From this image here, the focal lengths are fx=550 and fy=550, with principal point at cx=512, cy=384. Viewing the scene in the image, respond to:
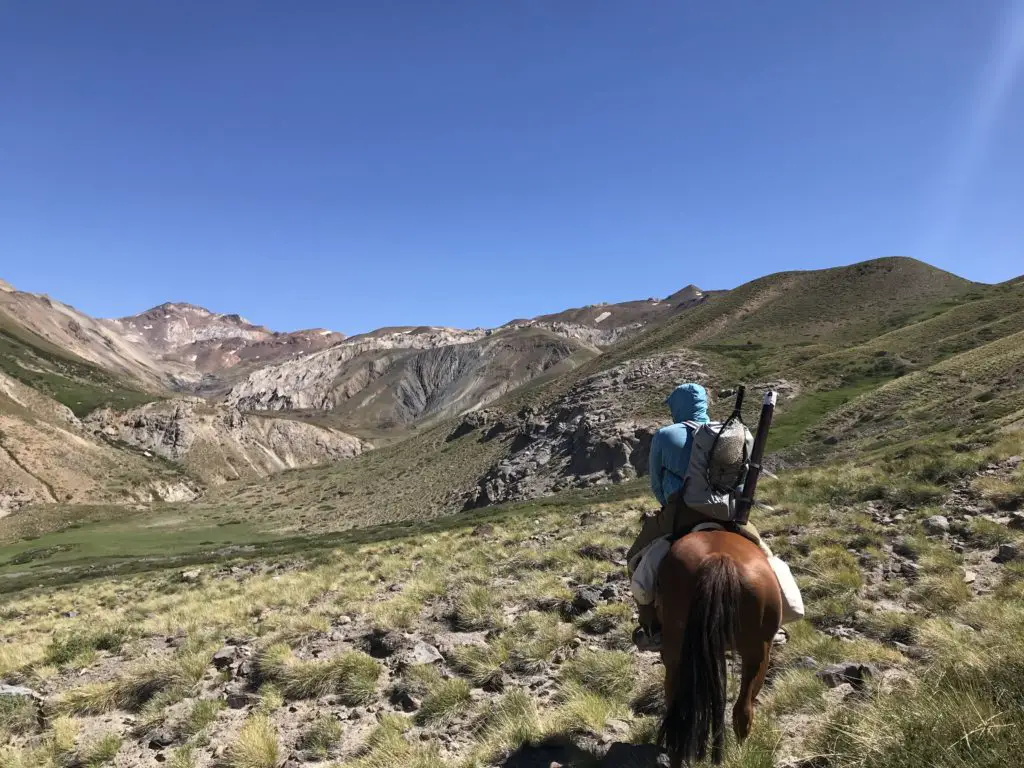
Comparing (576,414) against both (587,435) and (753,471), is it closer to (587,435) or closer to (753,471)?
(587,435)

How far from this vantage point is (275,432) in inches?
5022

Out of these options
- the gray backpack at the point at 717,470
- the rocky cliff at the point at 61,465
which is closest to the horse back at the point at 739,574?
the gray backpack at the point at 717,470

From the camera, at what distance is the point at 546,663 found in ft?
27.2

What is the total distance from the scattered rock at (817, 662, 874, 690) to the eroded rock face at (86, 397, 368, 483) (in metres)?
102

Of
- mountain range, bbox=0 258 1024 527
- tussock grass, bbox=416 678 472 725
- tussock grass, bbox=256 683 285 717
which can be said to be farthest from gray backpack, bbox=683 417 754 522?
mountain range, bbox=0 258 1024 527

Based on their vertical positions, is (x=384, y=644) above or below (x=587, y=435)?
below

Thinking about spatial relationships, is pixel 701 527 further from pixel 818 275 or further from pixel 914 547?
pixel 818 275

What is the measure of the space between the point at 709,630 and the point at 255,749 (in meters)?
5.57

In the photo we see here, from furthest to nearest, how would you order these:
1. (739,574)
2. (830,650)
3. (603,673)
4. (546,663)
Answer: (546,663) → (603,673) → (830,650) → (739,574)

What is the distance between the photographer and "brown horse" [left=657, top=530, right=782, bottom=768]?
475cm

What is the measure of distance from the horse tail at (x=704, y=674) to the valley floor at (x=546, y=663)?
0.41 meters

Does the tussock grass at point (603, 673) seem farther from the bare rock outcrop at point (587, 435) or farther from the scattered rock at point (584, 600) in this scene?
the bare rock outcrop at point (587, 435)

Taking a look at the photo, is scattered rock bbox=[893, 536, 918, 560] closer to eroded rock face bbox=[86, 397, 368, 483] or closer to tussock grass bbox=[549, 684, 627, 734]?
tussock grass bbox=[549, 684, 627, 734]

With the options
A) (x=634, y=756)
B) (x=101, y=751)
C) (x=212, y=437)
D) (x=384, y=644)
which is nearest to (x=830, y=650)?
(x=634, y=756)
